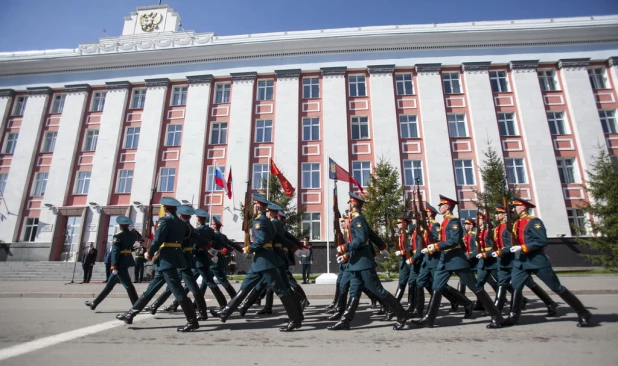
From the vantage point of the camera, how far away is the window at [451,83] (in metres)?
26.6

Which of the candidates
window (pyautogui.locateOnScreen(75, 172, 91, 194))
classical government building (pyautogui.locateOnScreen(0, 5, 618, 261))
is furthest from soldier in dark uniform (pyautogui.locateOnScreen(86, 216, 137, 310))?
window (pyautogui.locateOnScreen(75, 172, 91, 194))

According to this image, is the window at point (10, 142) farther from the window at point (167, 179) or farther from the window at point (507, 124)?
the window at point (507, 124)

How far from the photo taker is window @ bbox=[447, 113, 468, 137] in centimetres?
2558

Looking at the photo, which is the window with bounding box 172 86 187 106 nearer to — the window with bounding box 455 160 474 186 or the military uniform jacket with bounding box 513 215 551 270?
the window with bounding box 455 160 474 186

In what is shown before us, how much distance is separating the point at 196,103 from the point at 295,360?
26.3 meters

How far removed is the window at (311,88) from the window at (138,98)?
13552mm

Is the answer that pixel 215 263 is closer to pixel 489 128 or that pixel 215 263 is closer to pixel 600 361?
pixel 600 361

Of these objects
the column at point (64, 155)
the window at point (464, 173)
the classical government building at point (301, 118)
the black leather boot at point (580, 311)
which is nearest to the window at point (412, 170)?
the classical government building at point (301, 118)

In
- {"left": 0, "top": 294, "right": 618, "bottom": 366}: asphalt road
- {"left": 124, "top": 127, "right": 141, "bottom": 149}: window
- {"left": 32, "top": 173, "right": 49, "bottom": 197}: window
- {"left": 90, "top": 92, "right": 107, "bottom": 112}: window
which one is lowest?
{"left": 0, "top": 294, "right": 618, "bottom": 366}: asphalt road

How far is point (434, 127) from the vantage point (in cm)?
2536

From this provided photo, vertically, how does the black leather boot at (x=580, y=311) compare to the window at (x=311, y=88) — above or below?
below

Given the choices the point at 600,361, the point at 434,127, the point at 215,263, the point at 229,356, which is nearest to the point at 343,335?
the point at 229,356

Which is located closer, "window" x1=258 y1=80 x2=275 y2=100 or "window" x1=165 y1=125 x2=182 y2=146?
"window" x1=165 y1=125 x2=182 y2=146

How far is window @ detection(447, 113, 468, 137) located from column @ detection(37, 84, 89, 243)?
27722mm
